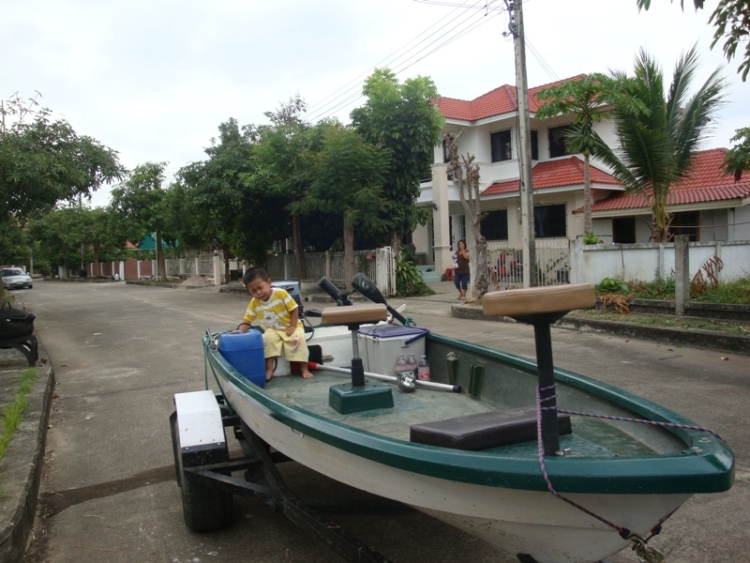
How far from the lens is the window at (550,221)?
67.8ft

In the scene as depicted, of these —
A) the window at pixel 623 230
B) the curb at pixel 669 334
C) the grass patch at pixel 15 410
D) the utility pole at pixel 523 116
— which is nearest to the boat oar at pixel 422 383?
the grass patch at pixel 15 410

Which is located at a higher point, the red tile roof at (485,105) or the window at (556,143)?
the red tile roof at (485,105)

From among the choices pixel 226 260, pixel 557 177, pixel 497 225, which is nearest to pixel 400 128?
pixel 557 177

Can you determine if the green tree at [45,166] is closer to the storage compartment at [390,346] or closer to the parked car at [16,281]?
the storage compartment at [390,346]

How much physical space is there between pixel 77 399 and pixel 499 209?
17.6 meters

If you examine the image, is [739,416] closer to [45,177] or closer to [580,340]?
[580,340]

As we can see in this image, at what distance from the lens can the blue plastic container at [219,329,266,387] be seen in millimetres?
4512

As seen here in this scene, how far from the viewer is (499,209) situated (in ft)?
73.6

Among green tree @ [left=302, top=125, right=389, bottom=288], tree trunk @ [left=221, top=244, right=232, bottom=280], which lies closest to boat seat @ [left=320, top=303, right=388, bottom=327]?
green tree @ [left=302, top=125, right=389, bottom=288]

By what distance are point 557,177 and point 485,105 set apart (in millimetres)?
5043

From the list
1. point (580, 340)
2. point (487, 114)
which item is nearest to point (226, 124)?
point (487, 114)

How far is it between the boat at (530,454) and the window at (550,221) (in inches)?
702

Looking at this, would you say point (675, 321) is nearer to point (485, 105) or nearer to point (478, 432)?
point (478, 432)

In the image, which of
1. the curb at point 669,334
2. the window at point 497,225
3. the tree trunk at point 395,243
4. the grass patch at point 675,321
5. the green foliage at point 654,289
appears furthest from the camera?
the window at point 497,225
